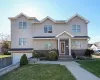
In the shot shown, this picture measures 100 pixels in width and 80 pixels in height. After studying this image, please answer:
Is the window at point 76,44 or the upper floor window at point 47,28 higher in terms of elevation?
the upper floor window at point 47,28

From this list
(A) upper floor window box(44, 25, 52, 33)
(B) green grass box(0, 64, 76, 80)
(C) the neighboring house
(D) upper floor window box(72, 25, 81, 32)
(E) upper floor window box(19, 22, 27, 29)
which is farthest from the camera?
(E) upper floor window box(19, 22, 27, 29)

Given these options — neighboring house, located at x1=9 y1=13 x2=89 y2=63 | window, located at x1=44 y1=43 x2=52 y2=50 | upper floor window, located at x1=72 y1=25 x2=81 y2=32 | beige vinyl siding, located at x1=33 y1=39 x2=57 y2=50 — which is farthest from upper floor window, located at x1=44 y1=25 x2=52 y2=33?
upper floor window, located at x1=72 y1=25 x2=81 y2=32

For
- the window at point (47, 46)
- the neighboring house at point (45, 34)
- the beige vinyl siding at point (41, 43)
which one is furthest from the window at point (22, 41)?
the window at point (47, 46)

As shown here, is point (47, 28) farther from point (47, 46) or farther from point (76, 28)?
point (76, 28)

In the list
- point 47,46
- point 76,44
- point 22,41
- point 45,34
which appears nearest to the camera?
point 76,44

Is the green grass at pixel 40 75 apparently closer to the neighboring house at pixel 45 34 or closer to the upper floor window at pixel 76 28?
the neighboring house at pixel 45 34

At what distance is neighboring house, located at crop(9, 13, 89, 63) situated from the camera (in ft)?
95.8

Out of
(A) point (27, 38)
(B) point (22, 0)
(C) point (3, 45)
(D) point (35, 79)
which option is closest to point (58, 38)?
(A) point (27, 38)

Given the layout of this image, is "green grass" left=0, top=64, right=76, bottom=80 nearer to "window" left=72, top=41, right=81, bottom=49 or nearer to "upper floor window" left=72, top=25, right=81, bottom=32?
"window" left=72, top=41, right=81, bottom=49

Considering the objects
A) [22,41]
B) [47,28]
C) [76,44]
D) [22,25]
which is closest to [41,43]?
[47,28]

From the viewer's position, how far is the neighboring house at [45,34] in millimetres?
29203

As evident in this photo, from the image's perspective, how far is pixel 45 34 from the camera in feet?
97.1

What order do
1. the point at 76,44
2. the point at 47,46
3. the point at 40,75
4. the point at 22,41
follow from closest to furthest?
the point at 40,75 < the point at 76,44 < the point at 47,46 < the point at 22,41

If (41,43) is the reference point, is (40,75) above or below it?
below
